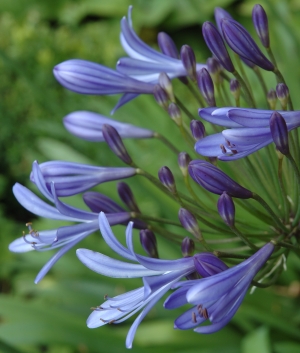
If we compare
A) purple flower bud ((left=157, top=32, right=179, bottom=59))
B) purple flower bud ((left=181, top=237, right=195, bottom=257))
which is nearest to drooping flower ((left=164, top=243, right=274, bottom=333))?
purple flower bud ((left=181, top=237, right=195, bottom=257))

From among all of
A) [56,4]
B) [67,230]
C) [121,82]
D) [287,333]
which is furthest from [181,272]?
[56,4]

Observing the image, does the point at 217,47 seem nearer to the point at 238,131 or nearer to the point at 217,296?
the point at 238,131

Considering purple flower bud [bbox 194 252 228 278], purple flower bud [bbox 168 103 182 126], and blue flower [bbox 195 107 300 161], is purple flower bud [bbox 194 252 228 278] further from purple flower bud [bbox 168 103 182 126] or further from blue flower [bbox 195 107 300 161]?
purple flower bud [bbox 168 103 182 126]

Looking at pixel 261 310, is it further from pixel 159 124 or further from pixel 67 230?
pixel 67 230

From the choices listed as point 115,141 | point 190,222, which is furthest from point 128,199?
point 190,222

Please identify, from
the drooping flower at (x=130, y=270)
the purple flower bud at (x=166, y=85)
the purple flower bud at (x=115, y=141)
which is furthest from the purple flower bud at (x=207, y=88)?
the drooping flower at (x=130, y=270)

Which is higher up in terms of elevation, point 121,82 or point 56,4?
point 56,4
